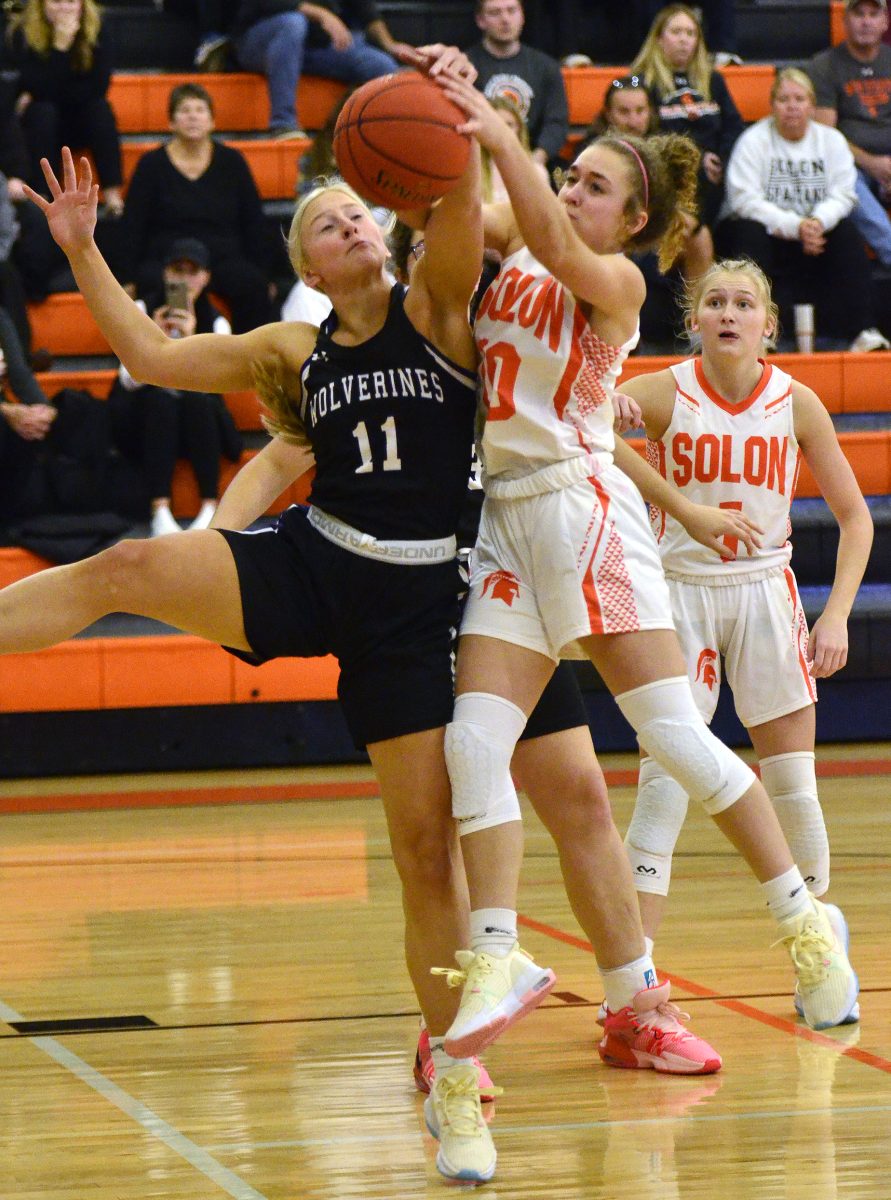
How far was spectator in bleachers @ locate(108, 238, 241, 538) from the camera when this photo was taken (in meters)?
7.97

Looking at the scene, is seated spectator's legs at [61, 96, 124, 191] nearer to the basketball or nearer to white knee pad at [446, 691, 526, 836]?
the basketball

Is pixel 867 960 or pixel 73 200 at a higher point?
pixel 73 200

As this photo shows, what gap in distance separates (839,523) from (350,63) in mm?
6640

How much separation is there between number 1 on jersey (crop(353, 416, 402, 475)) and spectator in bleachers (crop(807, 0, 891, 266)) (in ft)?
24.2

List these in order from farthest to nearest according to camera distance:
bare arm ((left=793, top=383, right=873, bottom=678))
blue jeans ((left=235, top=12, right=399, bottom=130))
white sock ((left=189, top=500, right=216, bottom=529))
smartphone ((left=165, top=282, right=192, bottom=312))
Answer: blue jeans ((left=235, top=12, right=399, bottom=130)), smartphone ((left=165, top=282, right=192, bottom=312)), white sock ((left=189, top=500, right=216, bottom=529)), bare arm ((left=793, top=383, right=873, bottom=678))

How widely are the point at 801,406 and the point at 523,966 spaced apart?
1.69 metres

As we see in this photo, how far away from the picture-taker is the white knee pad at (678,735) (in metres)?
3.36

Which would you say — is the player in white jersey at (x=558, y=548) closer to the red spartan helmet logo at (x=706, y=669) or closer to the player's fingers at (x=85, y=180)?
the red spartan helmet logo at (x=706, y=669)

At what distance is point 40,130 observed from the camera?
914 centimetres

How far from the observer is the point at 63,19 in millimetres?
9102

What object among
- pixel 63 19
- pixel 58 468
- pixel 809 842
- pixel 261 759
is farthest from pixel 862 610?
pixel 63 19

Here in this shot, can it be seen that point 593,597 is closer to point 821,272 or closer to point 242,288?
point 242,288

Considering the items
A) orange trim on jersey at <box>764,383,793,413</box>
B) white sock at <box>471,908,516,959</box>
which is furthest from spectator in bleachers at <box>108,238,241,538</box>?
white sock at <box>471,908,516,959</box>

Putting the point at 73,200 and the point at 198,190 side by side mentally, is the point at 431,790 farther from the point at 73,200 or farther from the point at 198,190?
the point at 198,190
